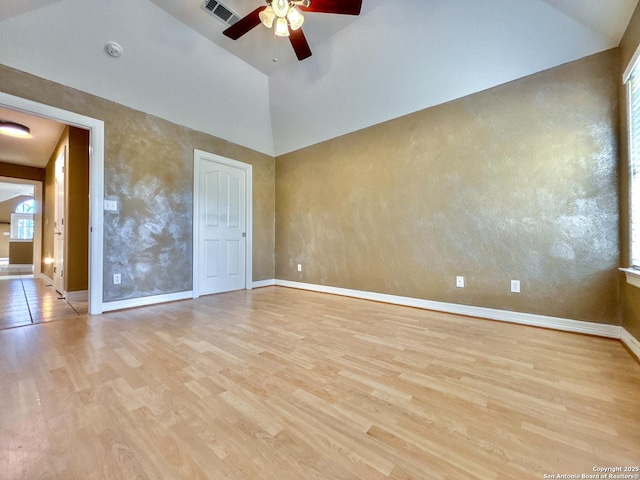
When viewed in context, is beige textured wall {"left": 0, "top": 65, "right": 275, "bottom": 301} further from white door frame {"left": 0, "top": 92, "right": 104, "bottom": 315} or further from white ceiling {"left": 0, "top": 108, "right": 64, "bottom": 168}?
white ceiling {"left": 0, "top": 108, "right": 64, "bottom": 168}

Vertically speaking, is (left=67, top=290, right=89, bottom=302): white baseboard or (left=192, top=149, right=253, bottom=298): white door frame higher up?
(left=192, top=149, right=253, bottom=298): white door frame

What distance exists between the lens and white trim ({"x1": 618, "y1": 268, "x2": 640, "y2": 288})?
5.57 feet

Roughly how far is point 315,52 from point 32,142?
4952 millimetres

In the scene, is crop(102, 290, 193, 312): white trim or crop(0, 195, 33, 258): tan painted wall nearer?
crop(102, 290, 193, 312): white trim

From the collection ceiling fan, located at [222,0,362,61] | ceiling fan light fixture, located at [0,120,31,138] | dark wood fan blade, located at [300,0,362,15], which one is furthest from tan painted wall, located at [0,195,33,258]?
dark wood fan blade, located at [300,0,362,15]

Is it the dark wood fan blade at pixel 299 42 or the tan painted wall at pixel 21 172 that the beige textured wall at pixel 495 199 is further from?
the tan painted wall at pixel 21 172

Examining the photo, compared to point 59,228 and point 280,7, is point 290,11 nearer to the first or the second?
point 280,7

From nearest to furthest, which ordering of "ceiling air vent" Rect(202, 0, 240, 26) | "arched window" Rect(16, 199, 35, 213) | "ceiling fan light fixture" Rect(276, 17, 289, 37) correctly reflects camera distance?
"ceiling fan light fixture" Rect(276, 17, 289, 37) < "ceiling air vent" Rect(202, 0, 240, 26) < "arched window" Rect(16, 199, 35, 213)

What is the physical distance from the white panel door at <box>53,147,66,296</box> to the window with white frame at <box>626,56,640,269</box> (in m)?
6.27

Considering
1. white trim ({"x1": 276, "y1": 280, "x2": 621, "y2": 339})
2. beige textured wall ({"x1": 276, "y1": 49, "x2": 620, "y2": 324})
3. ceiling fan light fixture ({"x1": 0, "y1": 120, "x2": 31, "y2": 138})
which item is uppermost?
ceiling fan light fixture ({"x1": 0, "y1": 120, "x2": 31, "y2": 138})

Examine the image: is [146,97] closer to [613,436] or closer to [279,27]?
[279,27]

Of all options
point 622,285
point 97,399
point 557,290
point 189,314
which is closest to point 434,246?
point 557,290

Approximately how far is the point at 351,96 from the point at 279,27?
4.50ft

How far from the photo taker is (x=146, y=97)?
2908 mm
